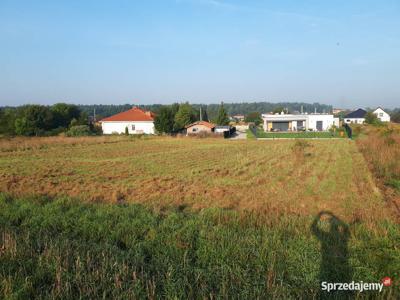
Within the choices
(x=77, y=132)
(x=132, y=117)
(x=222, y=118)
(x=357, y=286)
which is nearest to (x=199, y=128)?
(x=222, y=118)

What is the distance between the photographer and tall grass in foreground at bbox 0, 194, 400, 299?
11.5 feet

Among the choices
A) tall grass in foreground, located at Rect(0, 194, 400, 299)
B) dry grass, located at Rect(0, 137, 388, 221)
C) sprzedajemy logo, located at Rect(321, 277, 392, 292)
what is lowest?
dry grass, located at Rect(0, 137, 388, 221)

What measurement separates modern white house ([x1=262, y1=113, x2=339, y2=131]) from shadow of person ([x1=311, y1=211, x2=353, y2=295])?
50.9m

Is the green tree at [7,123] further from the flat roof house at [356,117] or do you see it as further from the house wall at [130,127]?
the flat roof house at [356,117]

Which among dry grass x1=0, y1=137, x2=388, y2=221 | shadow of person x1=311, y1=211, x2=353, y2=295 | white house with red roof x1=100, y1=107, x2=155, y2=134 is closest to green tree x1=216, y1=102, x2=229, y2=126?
white house with red roof x1=100, y1=107, x2=155, y2=134

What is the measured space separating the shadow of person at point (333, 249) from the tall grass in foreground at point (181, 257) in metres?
0.03

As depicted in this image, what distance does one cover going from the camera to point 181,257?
4461mm

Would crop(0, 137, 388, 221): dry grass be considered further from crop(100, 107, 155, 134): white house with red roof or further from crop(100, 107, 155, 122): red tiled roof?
crop(100, 107, 155, 122): red tiled roof

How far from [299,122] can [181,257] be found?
5592 cm

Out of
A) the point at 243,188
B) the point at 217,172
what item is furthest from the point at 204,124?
the point at 243,188

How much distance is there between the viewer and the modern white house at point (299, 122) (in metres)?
53.5

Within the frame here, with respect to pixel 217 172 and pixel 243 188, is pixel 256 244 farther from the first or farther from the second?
pixel 217 172

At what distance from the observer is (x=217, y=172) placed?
47.1 feet

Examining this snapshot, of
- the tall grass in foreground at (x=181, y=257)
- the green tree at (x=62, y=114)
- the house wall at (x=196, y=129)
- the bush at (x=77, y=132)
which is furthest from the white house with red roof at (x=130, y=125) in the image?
the tall grass in foreground at (x=181, y=257)
